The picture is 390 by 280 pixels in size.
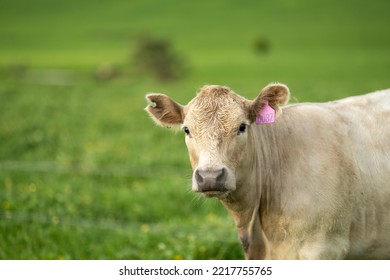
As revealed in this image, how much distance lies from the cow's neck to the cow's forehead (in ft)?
0.88

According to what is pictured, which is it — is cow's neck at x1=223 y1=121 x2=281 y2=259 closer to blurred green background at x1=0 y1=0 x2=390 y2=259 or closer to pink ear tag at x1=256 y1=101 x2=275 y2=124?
pink ear tag at x1=256 y1=101 x2=275 y2=124

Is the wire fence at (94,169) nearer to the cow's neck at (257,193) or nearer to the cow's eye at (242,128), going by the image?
the cow's neck at (257,193)

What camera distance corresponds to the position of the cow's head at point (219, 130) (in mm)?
4422

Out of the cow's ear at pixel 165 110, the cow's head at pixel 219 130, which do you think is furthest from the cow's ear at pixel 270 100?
the cow's ear at pixel 165 110

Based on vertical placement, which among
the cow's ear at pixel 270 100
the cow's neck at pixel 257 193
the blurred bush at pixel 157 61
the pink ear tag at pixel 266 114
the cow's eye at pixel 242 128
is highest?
the blurred bush at pixel 157 61

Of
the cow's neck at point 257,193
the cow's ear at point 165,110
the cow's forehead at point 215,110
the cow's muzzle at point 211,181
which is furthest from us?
the cow's ear at point 165,110

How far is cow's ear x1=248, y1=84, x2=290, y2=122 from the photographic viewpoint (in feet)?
15.9

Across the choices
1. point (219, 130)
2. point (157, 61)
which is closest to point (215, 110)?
point (219, 130)

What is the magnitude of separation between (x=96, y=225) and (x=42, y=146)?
4.87 metres

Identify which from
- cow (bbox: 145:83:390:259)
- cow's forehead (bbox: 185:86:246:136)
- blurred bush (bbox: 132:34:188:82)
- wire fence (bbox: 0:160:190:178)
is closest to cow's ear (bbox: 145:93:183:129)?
cow (bbox: 145:83:390:259)

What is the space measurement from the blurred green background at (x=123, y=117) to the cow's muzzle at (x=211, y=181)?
699 millimetres

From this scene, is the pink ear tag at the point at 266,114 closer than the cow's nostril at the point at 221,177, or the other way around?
the cow's nostril at the point at 221,177
